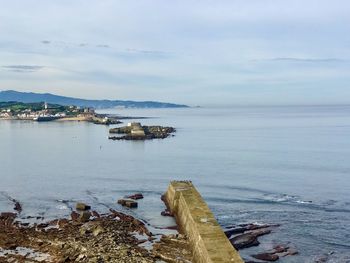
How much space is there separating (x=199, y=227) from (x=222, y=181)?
19.9 meters

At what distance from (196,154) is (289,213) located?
3551 cm

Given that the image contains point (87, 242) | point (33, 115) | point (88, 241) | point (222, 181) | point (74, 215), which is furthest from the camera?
point (33, 115)

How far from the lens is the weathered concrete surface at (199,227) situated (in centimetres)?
2002

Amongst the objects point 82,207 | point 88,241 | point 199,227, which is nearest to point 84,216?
point 82,207

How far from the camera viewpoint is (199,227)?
77.2 ft

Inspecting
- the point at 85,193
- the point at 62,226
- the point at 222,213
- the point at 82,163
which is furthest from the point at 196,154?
the point at 62,226

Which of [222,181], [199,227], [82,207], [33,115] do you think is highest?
[33,115]

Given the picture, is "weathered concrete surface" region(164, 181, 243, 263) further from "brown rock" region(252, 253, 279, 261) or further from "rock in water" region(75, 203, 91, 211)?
"rock in water" region(75, 203, 91, 211)

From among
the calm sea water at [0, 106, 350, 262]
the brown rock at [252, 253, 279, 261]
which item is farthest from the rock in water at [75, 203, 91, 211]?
the brown rock at [252, 253, 279, 261]

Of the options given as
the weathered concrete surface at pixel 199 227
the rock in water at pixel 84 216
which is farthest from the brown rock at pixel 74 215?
the weathered concrete surface at pixel 199 227

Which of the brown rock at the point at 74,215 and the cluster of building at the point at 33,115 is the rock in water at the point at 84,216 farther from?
the cluster of building at the point at 33,115

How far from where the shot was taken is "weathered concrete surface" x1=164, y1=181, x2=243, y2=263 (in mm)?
20016

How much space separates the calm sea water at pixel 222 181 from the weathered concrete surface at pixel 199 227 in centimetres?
167

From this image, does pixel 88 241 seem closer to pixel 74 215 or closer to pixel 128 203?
pixel 74 215
